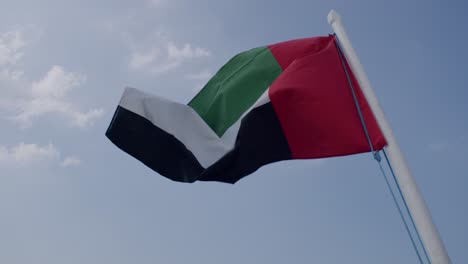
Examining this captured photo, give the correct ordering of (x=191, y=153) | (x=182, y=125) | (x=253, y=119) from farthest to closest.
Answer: (x=182, y=125) < (x=191, y=153) < (x=253, y=119)

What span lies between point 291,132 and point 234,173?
2.72 ft

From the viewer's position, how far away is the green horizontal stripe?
23.3 feet

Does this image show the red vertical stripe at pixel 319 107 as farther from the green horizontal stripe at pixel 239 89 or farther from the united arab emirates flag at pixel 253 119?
the green horizontal stripe at pixel 239 89

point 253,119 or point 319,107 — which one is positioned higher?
point 253,119

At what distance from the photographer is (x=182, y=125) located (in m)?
7.15

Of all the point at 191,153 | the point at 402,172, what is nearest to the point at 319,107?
the point at 402,172

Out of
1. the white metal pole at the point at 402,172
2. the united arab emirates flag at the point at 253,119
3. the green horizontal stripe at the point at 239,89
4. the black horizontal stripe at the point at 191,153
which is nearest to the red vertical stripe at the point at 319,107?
the united arab emirates flag at the point at 253,119

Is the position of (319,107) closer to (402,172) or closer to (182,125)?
(402,172)

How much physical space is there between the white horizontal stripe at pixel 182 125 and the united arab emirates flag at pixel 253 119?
1 centimetres

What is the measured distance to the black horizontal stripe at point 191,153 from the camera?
6.27 m

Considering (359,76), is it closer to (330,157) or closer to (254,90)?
(330,157)

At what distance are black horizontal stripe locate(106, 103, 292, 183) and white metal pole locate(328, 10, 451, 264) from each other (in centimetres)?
115

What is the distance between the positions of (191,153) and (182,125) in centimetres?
47

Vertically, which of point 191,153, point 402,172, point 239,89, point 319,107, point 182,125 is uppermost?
point 239,89
